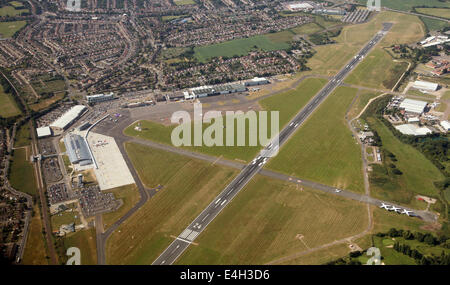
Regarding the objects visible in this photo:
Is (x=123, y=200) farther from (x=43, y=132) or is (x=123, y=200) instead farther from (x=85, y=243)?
(x=43, y=132)

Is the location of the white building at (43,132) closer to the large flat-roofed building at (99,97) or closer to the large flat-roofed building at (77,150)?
the large flat-roofed building at (77,150)

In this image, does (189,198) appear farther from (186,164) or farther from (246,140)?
(246,140)

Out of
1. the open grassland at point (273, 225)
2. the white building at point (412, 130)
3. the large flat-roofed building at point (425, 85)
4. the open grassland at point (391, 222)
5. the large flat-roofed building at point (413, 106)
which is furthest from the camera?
the large flat-roofed building at point (425, 85)

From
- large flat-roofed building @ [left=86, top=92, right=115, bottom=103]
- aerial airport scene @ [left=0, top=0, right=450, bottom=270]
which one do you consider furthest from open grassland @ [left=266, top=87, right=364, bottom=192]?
large flat-roofed building @ [left=86, top=92, right=115, bottom=103]

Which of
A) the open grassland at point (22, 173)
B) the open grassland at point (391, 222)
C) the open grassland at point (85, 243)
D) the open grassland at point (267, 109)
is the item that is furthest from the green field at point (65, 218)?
the open grassland at point (391, 222)

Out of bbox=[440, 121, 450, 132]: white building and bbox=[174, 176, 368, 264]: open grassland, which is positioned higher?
bbox=[440, 121, 450, 132]: white building

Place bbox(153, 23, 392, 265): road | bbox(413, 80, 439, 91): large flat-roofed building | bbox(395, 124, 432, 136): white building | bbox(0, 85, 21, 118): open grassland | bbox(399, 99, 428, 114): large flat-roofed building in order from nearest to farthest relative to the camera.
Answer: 1. bbox(153, 23, 392, 265): road
2. bbox(395, 124, 432, 136): white building
3. bbox(0, 85, 21, 118): open grassland
4. bbox(399, 99, 428, 114): large flat-roofed building
5. bbox(413, 80, 439, 91): large flat-roofed building

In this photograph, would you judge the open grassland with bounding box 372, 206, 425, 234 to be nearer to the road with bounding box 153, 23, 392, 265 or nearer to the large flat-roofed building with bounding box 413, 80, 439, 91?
the road with bounding box 153, 23, 392, 265
